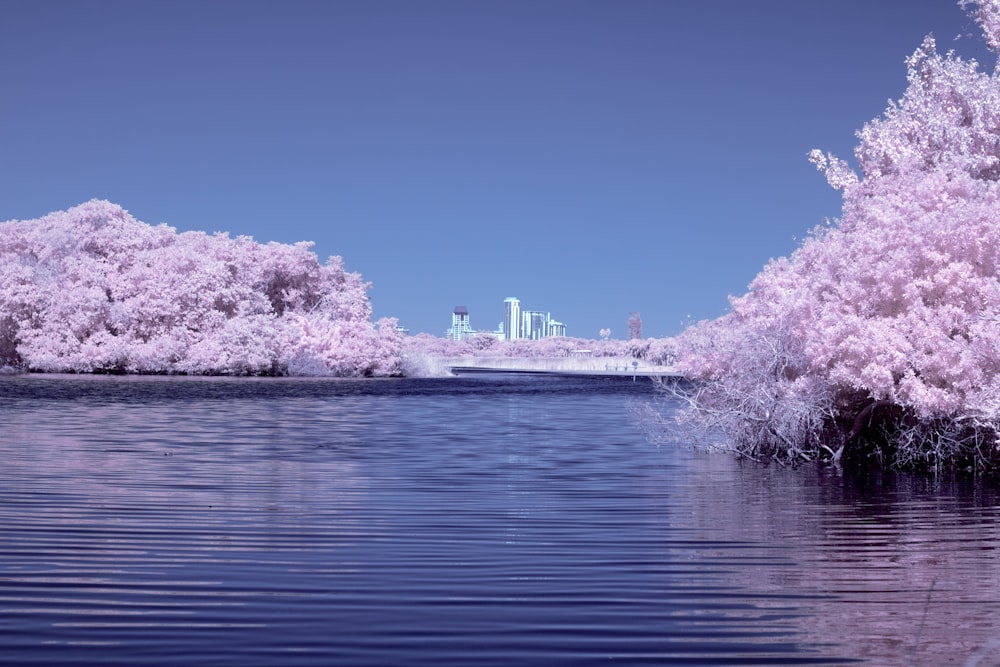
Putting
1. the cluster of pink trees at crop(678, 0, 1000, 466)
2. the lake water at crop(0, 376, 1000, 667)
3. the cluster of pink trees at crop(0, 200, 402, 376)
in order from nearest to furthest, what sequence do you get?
the lake water at crop(0, 376, 1000, 667)
the cluster of pink trees at crop(678, 0, 1000, 466)
the cluster of pink trees at crop(0, 200, 402, 376)

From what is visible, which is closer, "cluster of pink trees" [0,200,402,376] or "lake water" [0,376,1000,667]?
"lake water" [0,376,1000,667]

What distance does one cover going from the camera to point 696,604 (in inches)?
299

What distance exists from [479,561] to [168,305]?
5814cm

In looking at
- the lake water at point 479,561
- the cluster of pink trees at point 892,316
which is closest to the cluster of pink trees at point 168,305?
the lake water at point 479,561

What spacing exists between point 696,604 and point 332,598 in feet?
8.62

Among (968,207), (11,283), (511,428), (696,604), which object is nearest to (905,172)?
(968,207)

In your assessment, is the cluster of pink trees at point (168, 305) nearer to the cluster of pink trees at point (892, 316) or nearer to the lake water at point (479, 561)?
the lake water at point (479, 561)

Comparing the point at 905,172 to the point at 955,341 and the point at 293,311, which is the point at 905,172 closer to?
the point at 955,341

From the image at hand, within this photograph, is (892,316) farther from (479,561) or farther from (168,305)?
(168,305)

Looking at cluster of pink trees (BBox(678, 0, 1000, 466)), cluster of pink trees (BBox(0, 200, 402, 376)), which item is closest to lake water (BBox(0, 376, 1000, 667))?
cluster of pink trees (BBox(678, 0, 1000, 466))

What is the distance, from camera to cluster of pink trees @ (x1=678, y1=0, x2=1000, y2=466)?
54.7 ft

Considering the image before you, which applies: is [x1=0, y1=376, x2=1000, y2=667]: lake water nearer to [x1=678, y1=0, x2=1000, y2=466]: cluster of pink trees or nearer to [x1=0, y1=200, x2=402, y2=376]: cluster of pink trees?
[x1=678, y1=0, x2=1000, y2=466]: cluster of pink trees

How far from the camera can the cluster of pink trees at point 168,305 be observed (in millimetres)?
63812

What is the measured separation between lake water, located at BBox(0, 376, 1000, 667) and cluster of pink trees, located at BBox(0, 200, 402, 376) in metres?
45.7
